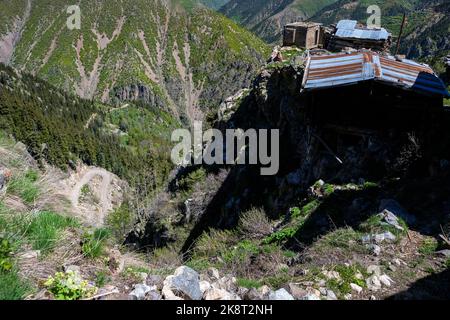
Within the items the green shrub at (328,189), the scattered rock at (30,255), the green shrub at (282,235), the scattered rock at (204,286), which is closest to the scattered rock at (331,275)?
the scattered rock at (204,286)

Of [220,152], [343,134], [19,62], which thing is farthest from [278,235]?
[19,62]

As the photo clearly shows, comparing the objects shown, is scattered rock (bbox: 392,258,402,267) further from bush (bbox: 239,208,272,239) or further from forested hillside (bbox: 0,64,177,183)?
Answer: forested hillside (bbox: 0,64,177,183)

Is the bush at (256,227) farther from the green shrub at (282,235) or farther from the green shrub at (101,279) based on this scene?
the green shrub at (101,279)

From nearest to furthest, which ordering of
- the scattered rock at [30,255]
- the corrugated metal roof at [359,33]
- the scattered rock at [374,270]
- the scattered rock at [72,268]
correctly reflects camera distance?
1. the scattered rock at [30,255]
2. the scattered rock at [72,268]
3. the scattered rock at [374,270]
4. the corrugated metal roof at [359,33]

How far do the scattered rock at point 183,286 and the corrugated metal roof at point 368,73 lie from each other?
11265mm

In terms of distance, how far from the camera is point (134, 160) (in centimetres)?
11025

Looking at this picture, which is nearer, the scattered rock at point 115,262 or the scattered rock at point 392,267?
the scattered rock at point 115,262

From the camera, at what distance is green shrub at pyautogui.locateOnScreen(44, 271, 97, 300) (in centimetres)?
→ 479

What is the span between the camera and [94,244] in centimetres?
587

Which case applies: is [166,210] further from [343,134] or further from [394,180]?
[394,180]

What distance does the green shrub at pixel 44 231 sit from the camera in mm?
5496

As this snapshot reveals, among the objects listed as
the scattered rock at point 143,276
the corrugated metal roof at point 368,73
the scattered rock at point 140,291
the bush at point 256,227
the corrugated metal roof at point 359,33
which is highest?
the corrugated metal roof at point 359,33

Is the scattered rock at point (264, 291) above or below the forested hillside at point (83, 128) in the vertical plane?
below

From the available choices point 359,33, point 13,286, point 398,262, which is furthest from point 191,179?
point 13,286
